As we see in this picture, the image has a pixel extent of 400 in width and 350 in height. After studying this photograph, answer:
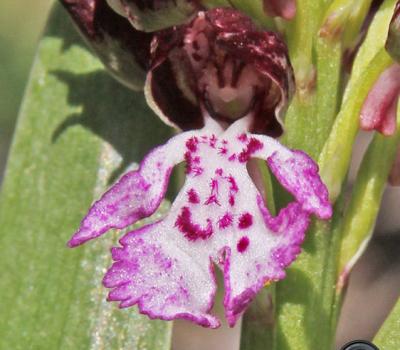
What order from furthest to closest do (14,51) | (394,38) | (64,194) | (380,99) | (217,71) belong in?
(14,51) → (64,194) → (217,71) → (380,99) → (394,38)

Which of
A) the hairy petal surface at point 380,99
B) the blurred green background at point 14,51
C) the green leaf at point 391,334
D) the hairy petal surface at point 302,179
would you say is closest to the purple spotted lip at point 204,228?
the hairy petal surface at point 302,179

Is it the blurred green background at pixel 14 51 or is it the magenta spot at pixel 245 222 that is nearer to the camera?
the magenta spot at pixel 245 222

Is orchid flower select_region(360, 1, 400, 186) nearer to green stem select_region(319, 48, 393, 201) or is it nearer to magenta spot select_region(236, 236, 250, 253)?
green stem select_region(319, 48, 393, 201)

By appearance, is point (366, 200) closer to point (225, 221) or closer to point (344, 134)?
point (344, 134)

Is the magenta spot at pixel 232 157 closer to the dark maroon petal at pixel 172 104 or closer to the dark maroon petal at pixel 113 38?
the dark maroon petal at pixel 172 104

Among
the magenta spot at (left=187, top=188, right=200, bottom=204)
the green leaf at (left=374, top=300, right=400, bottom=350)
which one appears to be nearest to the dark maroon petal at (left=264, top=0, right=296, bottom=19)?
the magenta spot at (left=187, top=188, right=200, bottom=204)

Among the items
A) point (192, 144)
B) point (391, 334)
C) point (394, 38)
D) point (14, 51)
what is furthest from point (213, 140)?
point (14, 51)
